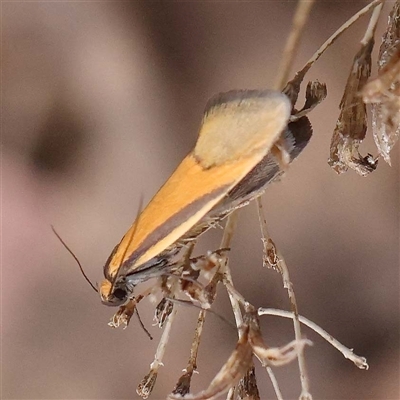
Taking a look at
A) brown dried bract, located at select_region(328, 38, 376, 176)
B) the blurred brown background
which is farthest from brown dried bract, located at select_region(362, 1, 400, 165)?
the blurred brown background

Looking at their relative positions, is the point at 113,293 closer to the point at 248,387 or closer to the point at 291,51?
the point at 248,387

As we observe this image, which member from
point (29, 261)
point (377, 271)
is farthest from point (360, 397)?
point (29, 261)

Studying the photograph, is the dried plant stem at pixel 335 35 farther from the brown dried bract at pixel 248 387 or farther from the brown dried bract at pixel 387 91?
the brown dried bract at pixel 248 387

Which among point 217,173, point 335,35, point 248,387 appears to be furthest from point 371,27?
point 248,387

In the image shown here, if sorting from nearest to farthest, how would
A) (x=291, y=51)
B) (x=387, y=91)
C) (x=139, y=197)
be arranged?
(x=387, y=91) → (x=291, y=51) → (x=139, y=197)

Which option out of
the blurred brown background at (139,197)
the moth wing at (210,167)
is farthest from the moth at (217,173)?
the blurred brown background at (139,197)

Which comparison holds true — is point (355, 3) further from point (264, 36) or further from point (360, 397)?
point (360, 397)

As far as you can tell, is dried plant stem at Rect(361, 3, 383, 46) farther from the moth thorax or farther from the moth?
the moth thorax
